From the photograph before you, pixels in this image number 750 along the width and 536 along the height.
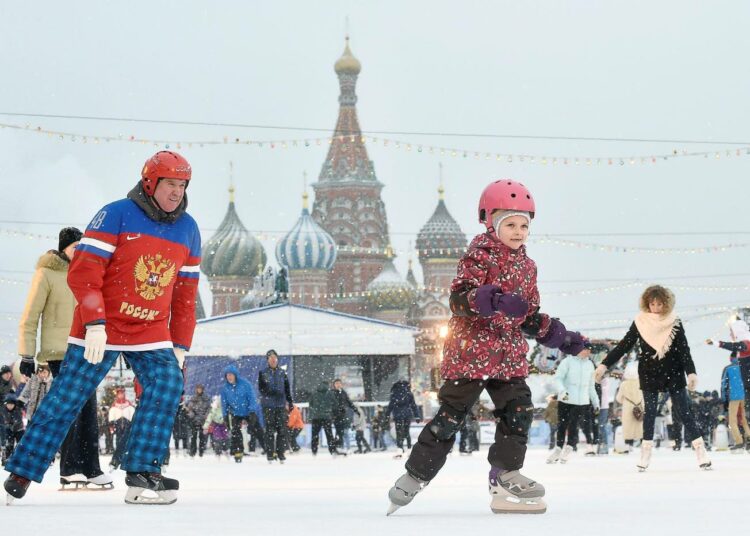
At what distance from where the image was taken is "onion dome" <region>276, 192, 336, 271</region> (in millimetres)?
110438

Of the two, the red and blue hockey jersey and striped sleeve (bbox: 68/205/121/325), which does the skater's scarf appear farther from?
striped sleeve (bbox: 68/205/121/325)

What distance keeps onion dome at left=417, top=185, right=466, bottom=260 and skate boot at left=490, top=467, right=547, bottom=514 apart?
12151 centimetres

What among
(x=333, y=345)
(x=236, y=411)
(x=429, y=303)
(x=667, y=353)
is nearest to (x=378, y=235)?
(x=429, y=303)

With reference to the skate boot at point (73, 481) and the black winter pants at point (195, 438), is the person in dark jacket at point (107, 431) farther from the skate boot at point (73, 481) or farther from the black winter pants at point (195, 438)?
the skate boot at point (73, 481)

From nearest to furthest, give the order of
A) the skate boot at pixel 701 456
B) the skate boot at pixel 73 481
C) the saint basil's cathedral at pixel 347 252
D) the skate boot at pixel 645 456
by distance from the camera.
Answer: the skate boot at pixel 73 481, the skate boot at pixel 701 456, the skate boot at pixel 645 456, the saint basil's cathedral at pixel 347 252

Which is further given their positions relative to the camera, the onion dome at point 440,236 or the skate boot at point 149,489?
the onion dome at point 440,236

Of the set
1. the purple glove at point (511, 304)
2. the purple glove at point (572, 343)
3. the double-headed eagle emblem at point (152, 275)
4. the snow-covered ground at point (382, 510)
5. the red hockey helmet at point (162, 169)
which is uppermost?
the red hockey helmet at point (162, 169)

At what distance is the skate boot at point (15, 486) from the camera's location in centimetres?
654

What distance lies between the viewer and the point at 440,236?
5138 inches

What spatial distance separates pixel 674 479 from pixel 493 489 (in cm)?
368

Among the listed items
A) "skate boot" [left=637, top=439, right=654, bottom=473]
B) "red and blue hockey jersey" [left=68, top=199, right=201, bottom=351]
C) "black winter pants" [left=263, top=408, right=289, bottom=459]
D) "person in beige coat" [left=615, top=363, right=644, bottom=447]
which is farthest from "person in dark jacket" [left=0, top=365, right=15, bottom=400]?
"red and blue hockey jersey" [left=68, top=199, right=201, bottom=351]

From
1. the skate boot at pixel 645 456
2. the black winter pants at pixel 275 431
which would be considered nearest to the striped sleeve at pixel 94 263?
the skate boot at pixel 645 456

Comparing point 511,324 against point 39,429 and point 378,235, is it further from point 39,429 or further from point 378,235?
point 378,235

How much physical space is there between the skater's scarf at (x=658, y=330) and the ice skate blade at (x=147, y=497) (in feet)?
17.4
